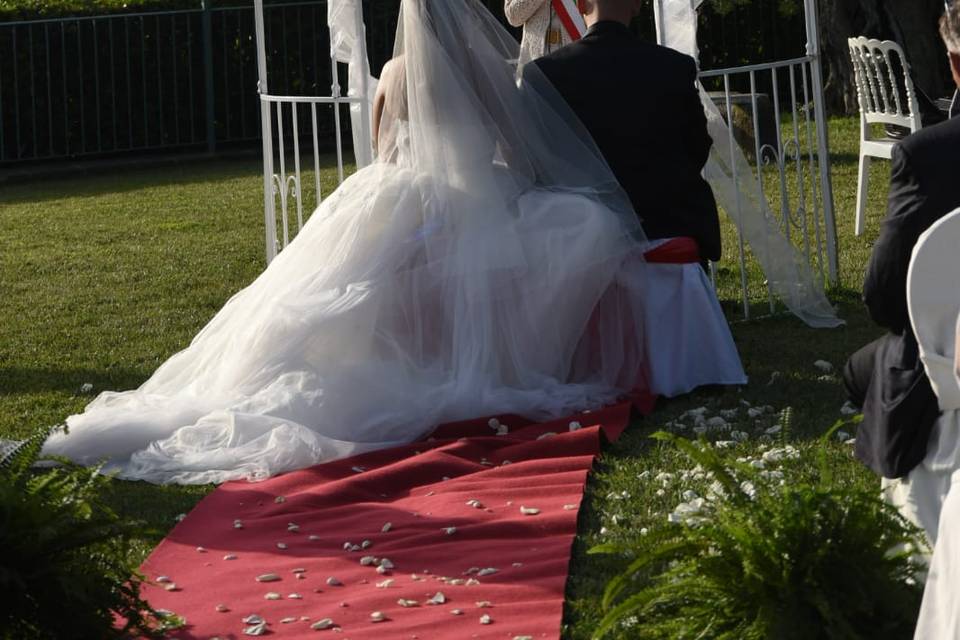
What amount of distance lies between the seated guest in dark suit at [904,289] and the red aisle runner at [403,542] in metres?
0.95

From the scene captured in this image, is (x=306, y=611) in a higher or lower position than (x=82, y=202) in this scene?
lower

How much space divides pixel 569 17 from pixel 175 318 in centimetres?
270

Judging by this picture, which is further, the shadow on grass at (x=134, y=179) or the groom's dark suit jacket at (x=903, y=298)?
the shadow on grass at (x=134, y=179)

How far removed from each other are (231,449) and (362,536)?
1.01 meters

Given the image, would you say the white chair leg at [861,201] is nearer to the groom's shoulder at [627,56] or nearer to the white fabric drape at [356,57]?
the groom's shoulder at [627,56]

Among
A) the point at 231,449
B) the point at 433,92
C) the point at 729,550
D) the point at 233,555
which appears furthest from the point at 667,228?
the point at 729,550

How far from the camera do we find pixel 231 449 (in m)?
5.51

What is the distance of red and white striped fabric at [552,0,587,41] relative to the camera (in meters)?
8.07

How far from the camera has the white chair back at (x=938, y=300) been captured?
3219 mm

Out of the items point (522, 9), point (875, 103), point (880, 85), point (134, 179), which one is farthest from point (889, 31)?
point (522, 9)

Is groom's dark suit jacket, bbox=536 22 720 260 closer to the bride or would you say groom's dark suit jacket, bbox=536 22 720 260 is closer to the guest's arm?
the bride

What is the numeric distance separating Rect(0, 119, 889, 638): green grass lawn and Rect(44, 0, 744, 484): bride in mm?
422

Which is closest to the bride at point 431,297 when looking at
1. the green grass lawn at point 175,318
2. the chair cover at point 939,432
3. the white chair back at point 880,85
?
the green grass lawn at point 175,318

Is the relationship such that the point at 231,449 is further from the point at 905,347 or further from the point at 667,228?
the point at 905,347
